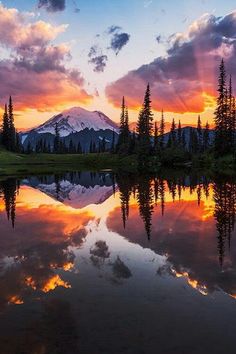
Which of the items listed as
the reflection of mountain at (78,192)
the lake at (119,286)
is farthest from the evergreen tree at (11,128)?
the lake at (119,286)

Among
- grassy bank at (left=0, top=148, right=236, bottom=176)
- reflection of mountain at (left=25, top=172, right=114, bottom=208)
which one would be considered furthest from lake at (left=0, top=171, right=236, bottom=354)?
grassy bank at (left=0, top=148, right=236, bottom=176)

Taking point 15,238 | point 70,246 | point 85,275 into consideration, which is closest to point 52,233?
point 15,238

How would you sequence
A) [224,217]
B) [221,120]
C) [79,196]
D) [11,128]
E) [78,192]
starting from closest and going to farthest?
[224,217]
[79,196]
[78,192]
[221,120]
[11,128]

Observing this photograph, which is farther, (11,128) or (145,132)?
(11,128)

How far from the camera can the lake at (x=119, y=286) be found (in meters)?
8.75

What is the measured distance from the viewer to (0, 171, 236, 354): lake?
28.7ft

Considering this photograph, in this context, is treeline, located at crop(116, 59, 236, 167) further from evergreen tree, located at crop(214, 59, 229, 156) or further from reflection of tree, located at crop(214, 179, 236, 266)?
reflection of tree, located at crop(214, 179, 236, 266)

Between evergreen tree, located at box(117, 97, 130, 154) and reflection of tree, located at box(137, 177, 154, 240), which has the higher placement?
evergreen tree, located at box(117, 97, 130, 154)

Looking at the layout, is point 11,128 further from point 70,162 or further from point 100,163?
point 100,163

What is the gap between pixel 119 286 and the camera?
1234 cm

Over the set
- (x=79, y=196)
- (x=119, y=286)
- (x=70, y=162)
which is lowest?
(x=79, y=196)

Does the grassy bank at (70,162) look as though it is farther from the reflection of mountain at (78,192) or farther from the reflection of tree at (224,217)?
the reflection of tree at (224,217)

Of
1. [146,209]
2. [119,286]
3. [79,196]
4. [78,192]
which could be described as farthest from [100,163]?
[119,286]

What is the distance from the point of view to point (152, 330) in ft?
30.3
